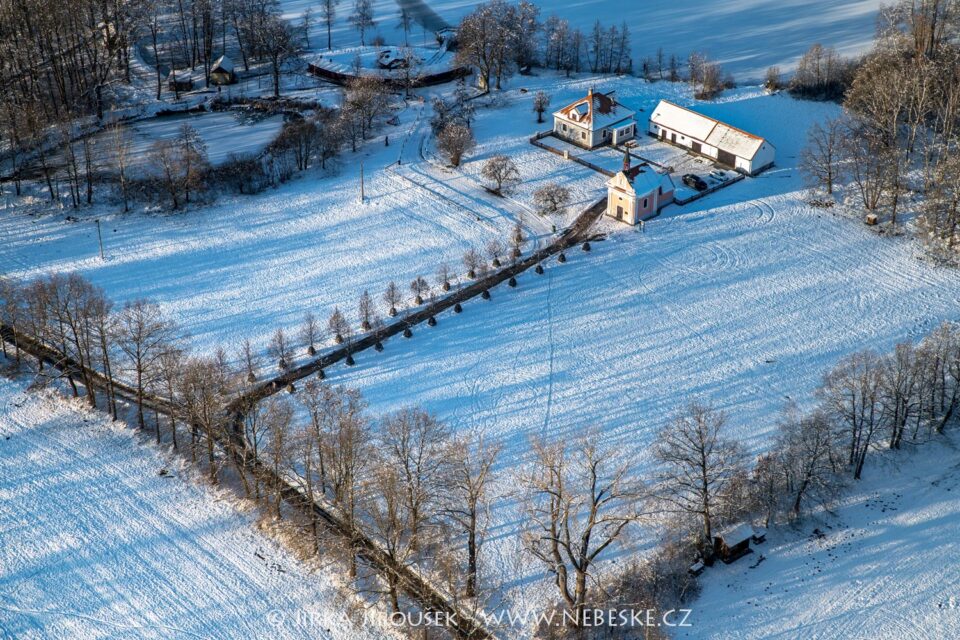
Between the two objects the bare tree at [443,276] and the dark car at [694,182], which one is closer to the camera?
the bare tree at [443,276]

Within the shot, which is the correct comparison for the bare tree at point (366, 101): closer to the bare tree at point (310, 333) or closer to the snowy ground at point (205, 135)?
the snowy ground at point (205, 135)

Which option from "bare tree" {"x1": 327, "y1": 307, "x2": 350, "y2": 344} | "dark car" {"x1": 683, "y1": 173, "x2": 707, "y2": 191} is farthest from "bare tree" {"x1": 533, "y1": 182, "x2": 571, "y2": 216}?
"bare tree" {"x1": 327, "y1": 307, "x2": 350, "y2": 344}

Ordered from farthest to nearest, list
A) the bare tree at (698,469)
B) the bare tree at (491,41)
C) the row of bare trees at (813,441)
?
the bare tree at (491,41) → the row of bare trees at (813,441) → the bare tree at (698,469)

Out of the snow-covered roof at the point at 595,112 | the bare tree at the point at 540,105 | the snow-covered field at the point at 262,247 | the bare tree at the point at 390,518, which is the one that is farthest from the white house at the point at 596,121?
the bare tree at the point at 390,518

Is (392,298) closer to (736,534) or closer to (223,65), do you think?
(736,534)

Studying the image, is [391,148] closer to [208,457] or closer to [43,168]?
[43,168]

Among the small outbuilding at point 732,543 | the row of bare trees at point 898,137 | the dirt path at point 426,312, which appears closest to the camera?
the small outbuilding at point 732,543

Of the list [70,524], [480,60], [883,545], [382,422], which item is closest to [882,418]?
[883,545]
